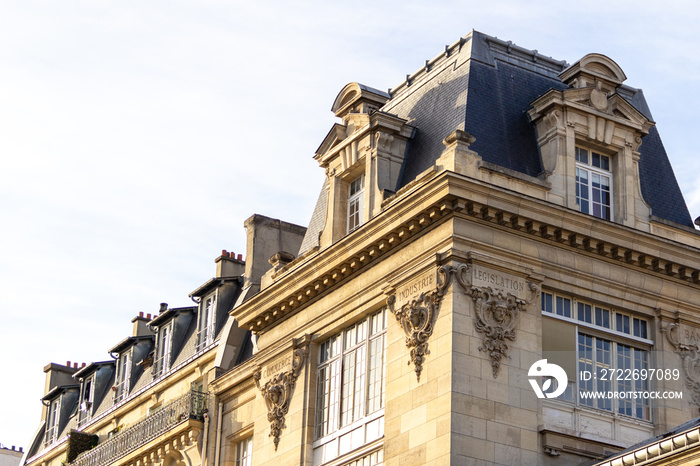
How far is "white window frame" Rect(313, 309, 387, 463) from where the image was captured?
27.8 meters

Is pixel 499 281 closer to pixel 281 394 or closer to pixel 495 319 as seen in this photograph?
pixel 495 319

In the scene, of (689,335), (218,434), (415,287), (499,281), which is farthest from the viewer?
(218,434)

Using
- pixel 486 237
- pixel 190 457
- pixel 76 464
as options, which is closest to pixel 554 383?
pixel 486 237

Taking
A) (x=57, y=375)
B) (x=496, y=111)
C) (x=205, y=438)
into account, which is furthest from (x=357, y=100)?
(x=57, y=375)

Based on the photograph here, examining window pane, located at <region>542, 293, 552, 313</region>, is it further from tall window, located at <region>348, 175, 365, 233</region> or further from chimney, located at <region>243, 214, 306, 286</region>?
chimney, located at <region>243, 214, 306, 286</region>

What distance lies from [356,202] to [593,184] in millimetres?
5385

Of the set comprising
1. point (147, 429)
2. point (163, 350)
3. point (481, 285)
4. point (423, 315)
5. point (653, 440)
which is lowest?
point (653, 440)

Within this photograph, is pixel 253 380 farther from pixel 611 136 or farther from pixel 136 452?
pixel 611 136

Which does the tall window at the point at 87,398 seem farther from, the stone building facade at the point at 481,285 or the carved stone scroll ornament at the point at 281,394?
the carved stone scroll ornament at the point at 281,394

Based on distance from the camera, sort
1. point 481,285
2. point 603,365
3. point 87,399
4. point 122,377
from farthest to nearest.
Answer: point 87,399 < point 122,377 < point 603,365 < point 481,285

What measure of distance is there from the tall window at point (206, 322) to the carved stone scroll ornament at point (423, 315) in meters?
12.8

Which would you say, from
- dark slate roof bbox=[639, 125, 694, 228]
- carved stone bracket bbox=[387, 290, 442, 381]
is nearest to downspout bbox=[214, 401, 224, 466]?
carved stone bracket bbox=[387, 290, 442, 381]

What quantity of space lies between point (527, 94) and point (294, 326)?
756cm

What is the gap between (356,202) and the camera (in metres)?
30.7
